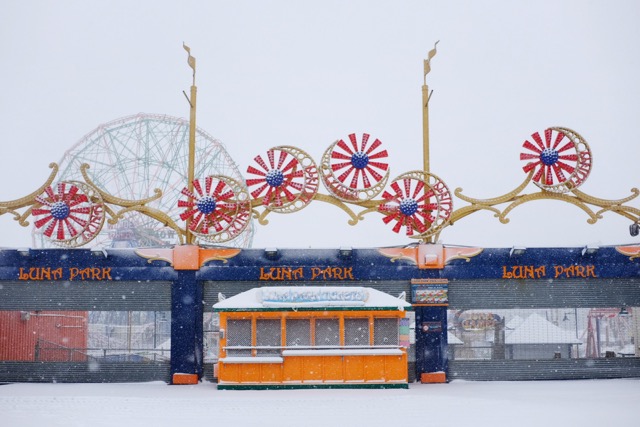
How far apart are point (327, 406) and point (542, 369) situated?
11.0 metres

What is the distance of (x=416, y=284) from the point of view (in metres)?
26.4

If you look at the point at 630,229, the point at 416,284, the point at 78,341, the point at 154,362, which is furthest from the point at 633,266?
the point at 78,341

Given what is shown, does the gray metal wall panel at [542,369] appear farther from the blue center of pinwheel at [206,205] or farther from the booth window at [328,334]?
the blue center of pinwheel at [206,205]

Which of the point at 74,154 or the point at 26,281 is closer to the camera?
the point at 26,281

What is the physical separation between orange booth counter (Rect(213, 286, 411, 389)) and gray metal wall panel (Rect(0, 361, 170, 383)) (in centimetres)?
400

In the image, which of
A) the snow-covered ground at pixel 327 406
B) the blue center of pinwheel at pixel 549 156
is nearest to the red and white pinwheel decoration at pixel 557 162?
the blue center of pinwheel at pixel 549 156

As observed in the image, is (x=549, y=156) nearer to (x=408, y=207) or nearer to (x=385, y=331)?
(x=408, y=207)

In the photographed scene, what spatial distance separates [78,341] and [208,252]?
6533mm

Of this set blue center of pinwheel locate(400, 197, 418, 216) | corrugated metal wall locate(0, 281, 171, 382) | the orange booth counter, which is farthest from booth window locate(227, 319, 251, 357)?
blue center of pinwheel locate(400, 197, 418, 216)

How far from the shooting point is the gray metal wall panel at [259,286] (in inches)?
1051

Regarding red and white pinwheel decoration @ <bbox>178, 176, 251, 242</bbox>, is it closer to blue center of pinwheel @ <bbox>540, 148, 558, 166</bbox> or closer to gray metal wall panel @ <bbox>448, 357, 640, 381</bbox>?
gray metal wall panel @ <bbox>448, 357, 640, 381</bbox>

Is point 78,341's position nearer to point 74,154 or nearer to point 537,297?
point 74,154

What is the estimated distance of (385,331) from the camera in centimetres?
2397

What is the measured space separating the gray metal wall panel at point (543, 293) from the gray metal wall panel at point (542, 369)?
79.2 inches
